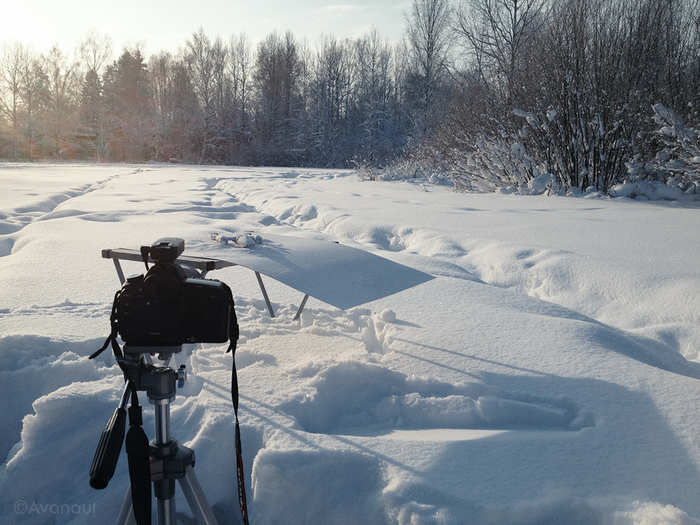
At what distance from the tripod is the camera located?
37 mm

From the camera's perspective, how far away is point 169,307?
2.82 feet

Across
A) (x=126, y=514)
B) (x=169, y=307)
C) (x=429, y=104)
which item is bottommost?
(x=126, y=514)

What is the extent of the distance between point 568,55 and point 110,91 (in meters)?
37.6

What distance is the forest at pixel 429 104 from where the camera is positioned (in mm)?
6617

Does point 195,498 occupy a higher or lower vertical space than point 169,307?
lower

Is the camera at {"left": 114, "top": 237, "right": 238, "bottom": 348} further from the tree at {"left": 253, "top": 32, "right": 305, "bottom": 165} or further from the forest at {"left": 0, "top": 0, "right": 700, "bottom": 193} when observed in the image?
the tree at {"left": 253, "top": 32, "right": 305, "bottom": 165}

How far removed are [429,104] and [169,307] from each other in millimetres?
28252

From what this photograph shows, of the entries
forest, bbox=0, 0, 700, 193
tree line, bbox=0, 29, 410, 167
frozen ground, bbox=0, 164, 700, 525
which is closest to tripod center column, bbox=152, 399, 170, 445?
frozen ground, bbox=0, 164, 700, 525

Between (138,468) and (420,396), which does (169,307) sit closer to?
(138,468)

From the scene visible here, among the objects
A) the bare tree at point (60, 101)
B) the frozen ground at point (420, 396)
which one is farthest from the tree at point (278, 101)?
the frozen ground at point (420, 396)

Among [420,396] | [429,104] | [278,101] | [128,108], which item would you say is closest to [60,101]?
[128,108]

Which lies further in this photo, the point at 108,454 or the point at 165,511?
the point at 165,511

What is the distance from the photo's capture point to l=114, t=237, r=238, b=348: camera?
0.85 m

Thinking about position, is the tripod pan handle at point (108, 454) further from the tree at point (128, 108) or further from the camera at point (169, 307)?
the tree at point (128, 108)
